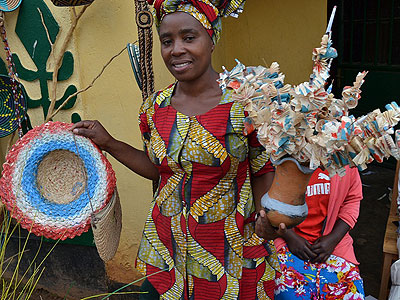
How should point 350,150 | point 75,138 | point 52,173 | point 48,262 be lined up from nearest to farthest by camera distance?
point 350,150, point 75,138, point 52,173, point 48,262

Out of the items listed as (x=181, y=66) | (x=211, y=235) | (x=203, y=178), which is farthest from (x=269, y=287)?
(x=181, y=66)

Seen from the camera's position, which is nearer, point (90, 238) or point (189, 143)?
point (189, 143)

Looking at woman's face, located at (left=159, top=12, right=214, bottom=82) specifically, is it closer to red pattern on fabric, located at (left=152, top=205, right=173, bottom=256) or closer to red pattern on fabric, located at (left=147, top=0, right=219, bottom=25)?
red pattern on fabric, located at (left=147, top=0, right=219, bottom=25)

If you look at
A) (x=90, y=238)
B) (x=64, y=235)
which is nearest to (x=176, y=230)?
(x=64, y=235)

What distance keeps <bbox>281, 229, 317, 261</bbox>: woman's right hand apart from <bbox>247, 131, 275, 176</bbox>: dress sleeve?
567 mm

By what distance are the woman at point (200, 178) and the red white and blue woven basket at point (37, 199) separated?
0.28 m

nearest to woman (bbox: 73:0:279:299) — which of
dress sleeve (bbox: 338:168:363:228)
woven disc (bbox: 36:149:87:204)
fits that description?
woven disc (bbox: 36:149:87:204)

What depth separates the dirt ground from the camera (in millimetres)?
3424

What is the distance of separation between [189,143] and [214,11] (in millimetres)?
515

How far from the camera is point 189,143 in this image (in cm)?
162

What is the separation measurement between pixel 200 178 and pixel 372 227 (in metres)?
3.17

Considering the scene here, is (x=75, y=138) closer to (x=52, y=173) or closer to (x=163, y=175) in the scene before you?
(x=52, y=173)

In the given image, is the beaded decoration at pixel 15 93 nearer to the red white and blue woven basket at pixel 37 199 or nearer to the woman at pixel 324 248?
the red white and blue woven basket at pixel 37 199

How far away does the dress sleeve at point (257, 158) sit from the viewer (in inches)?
65.7
